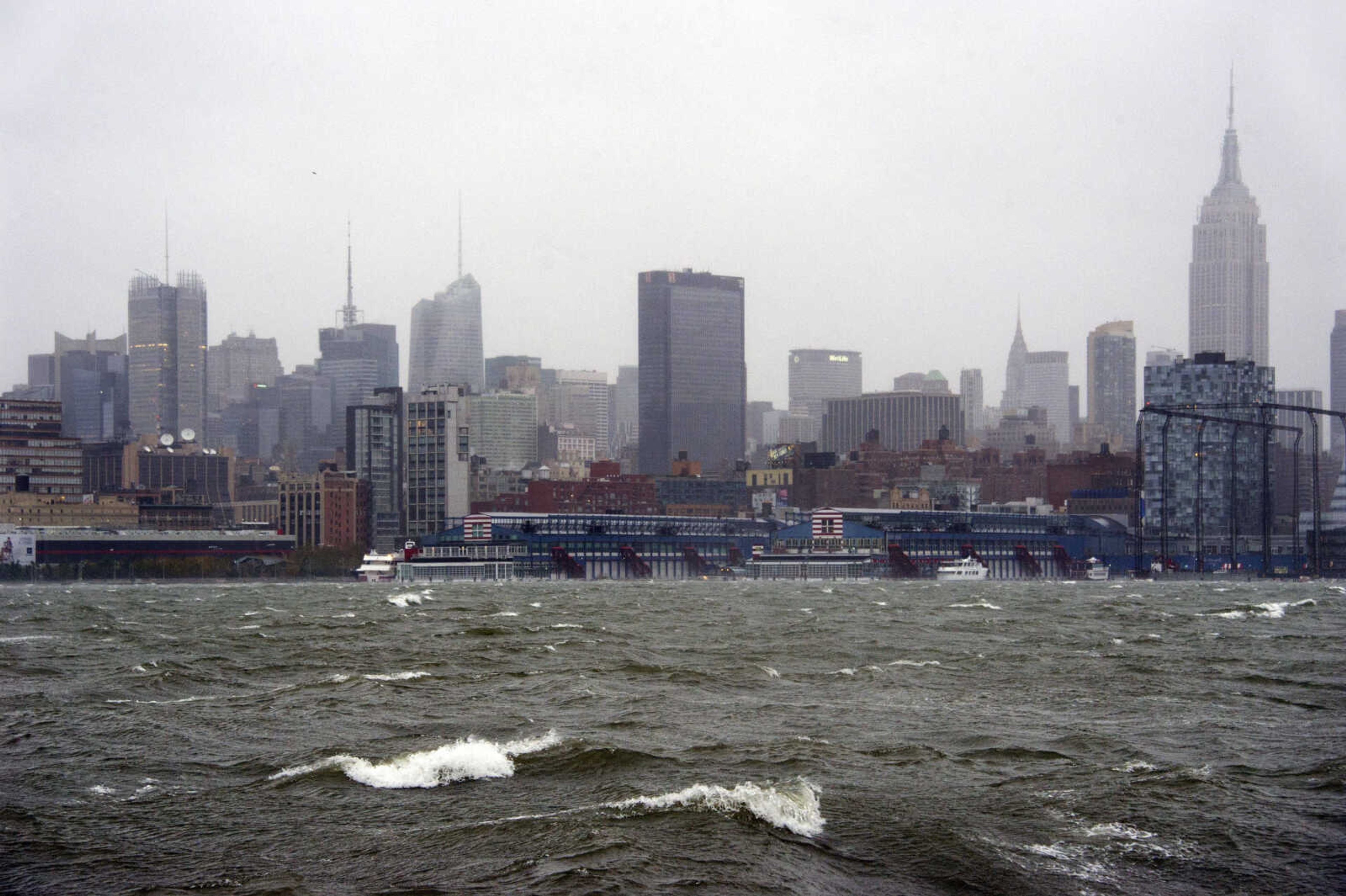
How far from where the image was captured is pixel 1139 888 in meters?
26.2

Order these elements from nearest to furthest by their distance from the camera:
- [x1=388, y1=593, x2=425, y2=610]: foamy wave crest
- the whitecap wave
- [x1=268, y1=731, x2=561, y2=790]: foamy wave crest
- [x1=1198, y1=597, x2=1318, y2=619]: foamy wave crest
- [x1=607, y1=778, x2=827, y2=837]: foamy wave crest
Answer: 1. [x1=607, y1=778, x2=827, y2=837]: foamy wave crest
2. [x1=268, y1=731, x2=561, y2=790]: foamy wave crest
3. the whitecap wave
4. [x1=1198, y1=597, x2=1318, y2=619]: foamy wave crest
5. [x1=388, y1=593, x2=425, y2=610]: foamy wave crest

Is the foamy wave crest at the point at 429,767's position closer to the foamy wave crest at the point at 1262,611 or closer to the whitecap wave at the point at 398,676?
the whitecap wave at the point at 398,676

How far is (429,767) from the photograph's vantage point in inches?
1410

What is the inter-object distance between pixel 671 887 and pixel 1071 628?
7037 centimetres

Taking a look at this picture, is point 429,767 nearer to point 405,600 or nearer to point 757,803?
point 757,803

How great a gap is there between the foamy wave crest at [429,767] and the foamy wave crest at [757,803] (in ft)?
15.8

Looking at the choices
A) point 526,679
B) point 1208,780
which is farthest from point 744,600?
point 1208,780

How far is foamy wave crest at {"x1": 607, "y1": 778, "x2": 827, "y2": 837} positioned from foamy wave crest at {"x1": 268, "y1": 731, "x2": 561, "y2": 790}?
482cm

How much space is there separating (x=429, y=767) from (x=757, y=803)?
8.63 meters

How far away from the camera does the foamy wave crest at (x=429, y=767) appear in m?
34.7

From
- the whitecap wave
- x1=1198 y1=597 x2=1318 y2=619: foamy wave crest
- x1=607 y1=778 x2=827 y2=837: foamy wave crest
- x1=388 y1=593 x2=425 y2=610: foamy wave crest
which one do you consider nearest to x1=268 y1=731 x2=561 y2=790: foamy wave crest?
x1=607 y1=778 x2=827 y2=837: foamy wave crest

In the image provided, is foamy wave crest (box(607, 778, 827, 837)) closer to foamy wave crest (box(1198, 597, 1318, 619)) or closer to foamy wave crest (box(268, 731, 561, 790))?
foamy wave crest (box(268, 731, 561, 790))

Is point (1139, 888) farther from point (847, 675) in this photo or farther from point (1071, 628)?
point (1071, 628)

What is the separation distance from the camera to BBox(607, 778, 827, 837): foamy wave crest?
98.9ft
